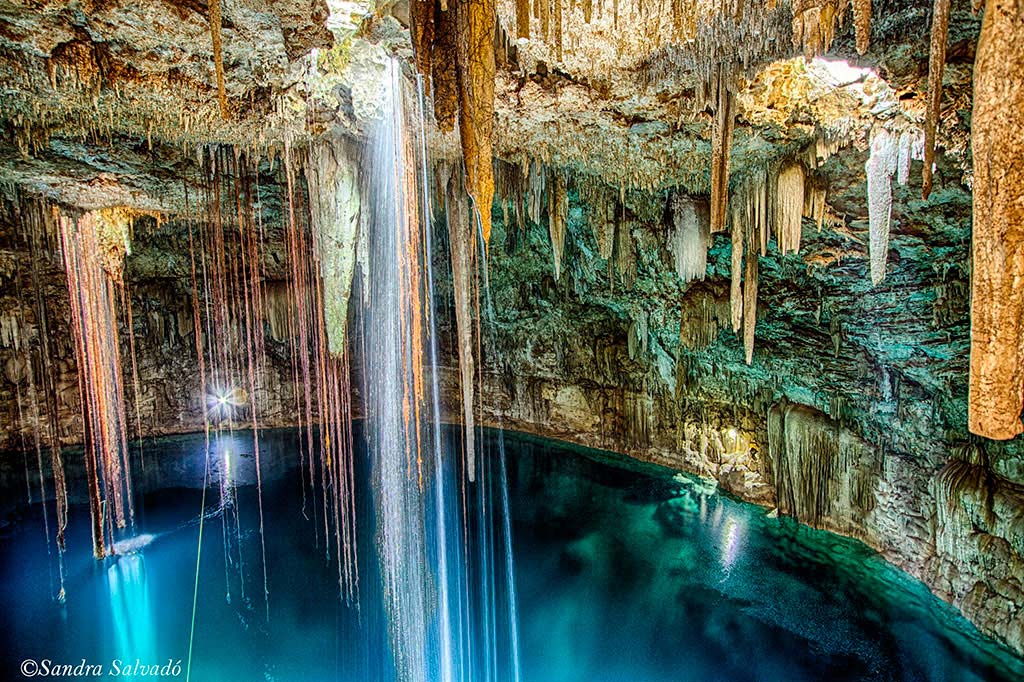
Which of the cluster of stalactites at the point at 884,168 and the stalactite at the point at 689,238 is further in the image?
the stalactite at the point at 689,238

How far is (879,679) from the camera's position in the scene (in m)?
5.54

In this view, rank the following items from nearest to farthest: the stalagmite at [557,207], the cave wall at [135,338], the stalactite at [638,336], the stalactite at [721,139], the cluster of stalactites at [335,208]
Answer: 1. the stalactite at [721,139]
2. the cluster of stalactites at [335,208]
3. the stalagmite at [557,207]
4. the stalactite at [638,336]
5. the cave wall at [135,338]

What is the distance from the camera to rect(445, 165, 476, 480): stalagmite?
5117 mm

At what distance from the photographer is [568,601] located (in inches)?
288

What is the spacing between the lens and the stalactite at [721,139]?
5.04 metres

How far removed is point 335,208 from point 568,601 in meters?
6.00

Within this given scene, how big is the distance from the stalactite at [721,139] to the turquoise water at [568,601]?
4.96 m

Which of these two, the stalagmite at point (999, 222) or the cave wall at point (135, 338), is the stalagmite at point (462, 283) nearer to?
the stalagmite at point (999, 222)

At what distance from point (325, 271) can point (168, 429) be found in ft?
36.1

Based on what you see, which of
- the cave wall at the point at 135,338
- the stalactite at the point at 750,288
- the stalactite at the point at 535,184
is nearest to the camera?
the stalactite at the point at 750,288

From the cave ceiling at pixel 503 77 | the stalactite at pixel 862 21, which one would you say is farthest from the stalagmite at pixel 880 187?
the stalactite at pixel 862 21

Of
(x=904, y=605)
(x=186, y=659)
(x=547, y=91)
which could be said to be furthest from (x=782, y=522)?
(x=186, y=659)

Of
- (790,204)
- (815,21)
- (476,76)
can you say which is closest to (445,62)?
(476,76)

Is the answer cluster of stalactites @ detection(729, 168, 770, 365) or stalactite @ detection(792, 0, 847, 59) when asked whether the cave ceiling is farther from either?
cluster of stalactites @ detection(729, 168, 770, 365)
